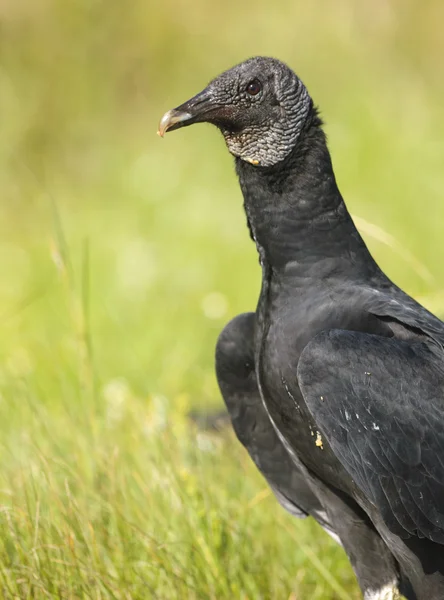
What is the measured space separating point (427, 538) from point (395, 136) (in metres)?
6.65

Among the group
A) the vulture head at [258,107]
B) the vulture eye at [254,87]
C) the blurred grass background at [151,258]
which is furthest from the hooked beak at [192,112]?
the blurred grass background at [151,258]

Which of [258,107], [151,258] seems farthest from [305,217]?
[151,258]

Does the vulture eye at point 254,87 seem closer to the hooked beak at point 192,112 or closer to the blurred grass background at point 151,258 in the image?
the hooked beak at point 192,112

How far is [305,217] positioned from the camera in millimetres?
2973

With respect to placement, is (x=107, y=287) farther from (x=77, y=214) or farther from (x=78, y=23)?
(x=78, y=23)

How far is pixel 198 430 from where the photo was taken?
3914 mm

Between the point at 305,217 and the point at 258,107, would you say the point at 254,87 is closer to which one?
the point at 258,107

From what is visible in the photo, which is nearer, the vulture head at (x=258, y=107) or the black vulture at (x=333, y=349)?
the black vulture at (x=333, y=349)

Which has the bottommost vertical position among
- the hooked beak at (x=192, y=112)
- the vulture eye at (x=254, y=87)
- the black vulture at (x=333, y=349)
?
the black vulture at (x=333, y=349)

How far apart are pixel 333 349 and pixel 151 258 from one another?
17.7 feet

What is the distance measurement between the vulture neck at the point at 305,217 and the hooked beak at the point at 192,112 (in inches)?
8.4

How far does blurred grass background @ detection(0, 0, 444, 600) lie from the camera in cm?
311

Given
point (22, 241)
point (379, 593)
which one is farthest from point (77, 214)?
point (379, 593)

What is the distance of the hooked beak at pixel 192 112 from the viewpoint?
288 cm
